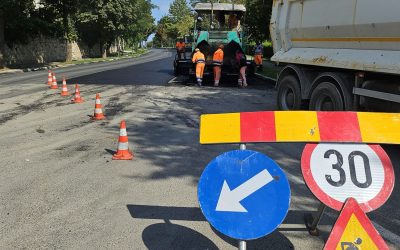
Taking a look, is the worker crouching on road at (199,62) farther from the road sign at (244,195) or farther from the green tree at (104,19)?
the green tree at (104,19)

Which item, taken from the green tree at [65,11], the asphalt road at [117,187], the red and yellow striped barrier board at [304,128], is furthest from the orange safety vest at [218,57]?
the green tree at [65,11]

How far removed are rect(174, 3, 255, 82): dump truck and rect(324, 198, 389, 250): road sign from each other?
15.6m

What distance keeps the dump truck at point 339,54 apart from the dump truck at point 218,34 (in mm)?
7914

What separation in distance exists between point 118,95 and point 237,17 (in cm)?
828

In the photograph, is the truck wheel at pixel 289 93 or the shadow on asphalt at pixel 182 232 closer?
the shadow on asphalt at pixel 182 232

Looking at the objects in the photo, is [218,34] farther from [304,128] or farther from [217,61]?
[304,128]

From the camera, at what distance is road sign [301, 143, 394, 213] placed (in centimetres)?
313

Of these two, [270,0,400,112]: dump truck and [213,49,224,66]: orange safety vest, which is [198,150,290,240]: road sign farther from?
[213,49,224,66]: orange safety vest

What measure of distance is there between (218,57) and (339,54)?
377 inches

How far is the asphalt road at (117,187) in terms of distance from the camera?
13.0 ft

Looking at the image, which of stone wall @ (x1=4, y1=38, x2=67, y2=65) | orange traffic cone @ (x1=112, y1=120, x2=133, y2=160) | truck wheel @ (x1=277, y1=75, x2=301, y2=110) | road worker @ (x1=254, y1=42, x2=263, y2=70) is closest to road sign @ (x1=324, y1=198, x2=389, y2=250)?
orange traffic cone @ (x1=112, y1=120, x2=133, y2=160)

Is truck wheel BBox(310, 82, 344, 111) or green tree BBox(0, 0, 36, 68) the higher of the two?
green tree BBox(0, 0, 36, 68)

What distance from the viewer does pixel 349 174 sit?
315 cm

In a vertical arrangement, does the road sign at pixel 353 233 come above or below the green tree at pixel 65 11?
below
